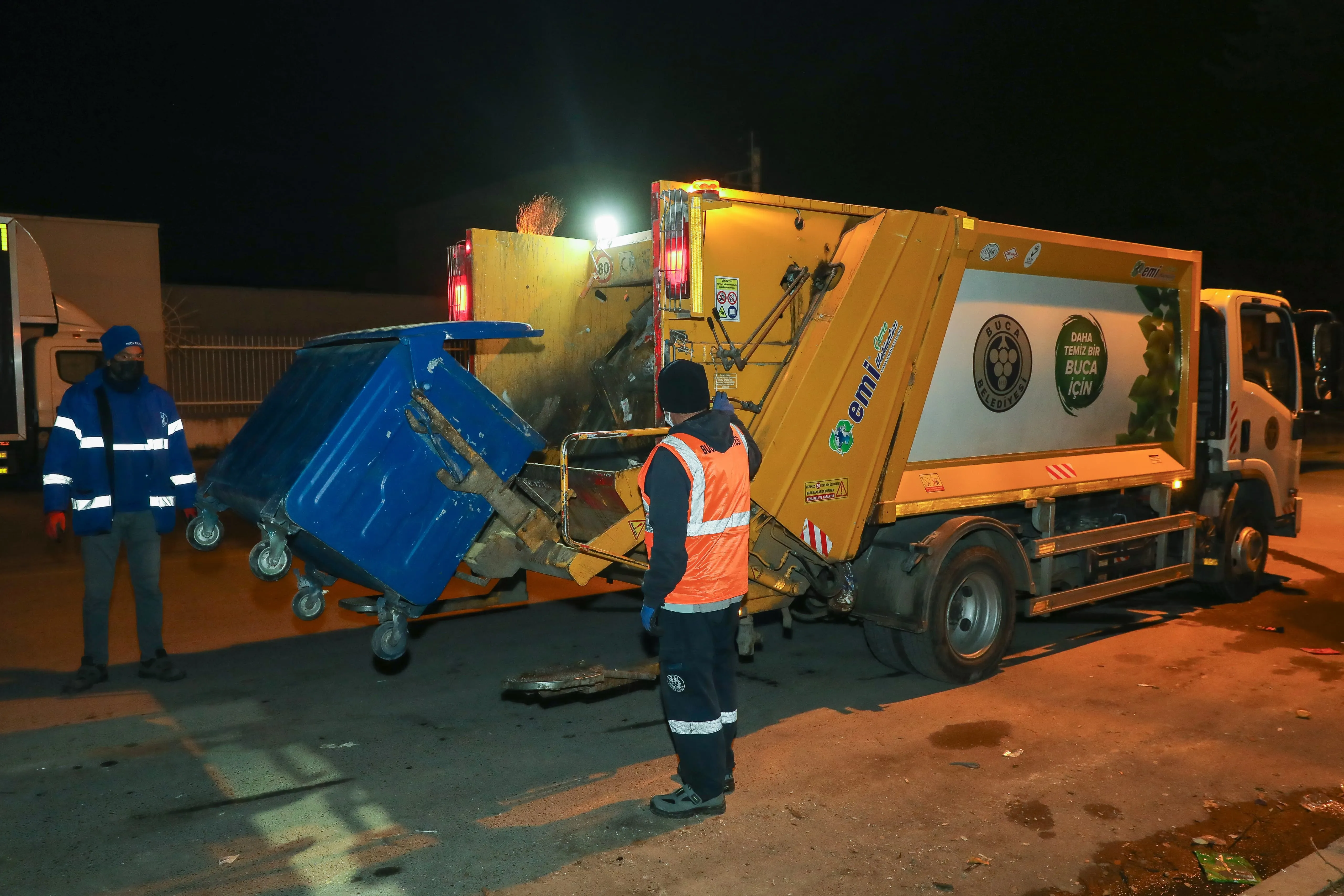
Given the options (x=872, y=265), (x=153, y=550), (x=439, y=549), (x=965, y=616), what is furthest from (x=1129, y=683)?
(x=153, y=550)

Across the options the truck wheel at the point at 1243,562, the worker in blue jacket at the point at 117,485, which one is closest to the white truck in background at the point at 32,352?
the worker in blue jacket at the point at 117,485

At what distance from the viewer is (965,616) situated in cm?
580

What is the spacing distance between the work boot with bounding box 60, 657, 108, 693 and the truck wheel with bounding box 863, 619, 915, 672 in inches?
164

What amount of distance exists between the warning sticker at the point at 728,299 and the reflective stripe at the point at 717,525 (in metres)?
1.18

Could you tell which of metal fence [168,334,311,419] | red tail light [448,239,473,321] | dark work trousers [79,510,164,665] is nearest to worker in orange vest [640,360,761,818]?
red tail light [448,239,473,321]

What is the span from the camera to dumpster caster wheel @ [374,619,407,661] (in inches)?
174

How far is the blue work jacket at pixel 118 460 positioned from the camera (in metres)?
5.44

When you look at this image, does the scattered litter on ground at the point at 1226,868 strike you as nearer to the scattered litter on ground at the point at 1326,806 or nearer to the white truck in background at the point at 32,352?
the scattered litter on ground at the point at 1326,806

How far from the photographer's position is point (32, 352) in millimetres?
13945

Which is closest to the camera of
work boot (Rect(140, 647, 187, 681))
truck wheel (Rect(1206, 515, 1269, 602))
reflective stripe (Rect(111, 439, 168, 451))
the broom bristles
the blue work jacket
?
the blue work jacket

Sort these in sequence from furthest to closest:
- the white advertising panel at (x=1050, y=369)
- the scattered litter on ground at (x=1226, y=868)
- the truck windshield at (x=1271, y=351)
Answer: the truck windshield at (x=1271, y=351), the white advertising panel at (x=1050, y=369), the scattered litter on ground at (x=1226, y=868)

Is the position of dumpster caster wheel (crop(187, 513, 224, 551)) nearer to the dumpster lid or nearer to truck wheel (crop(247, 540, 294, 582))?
truck wheel (crop(247, 540, 294, 582))

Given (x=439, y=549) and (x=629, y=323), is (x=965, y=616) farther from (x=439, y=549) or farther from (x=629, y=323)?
(x=439, y=549)

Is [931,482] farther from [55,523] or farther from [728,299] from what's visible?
[55,523]
